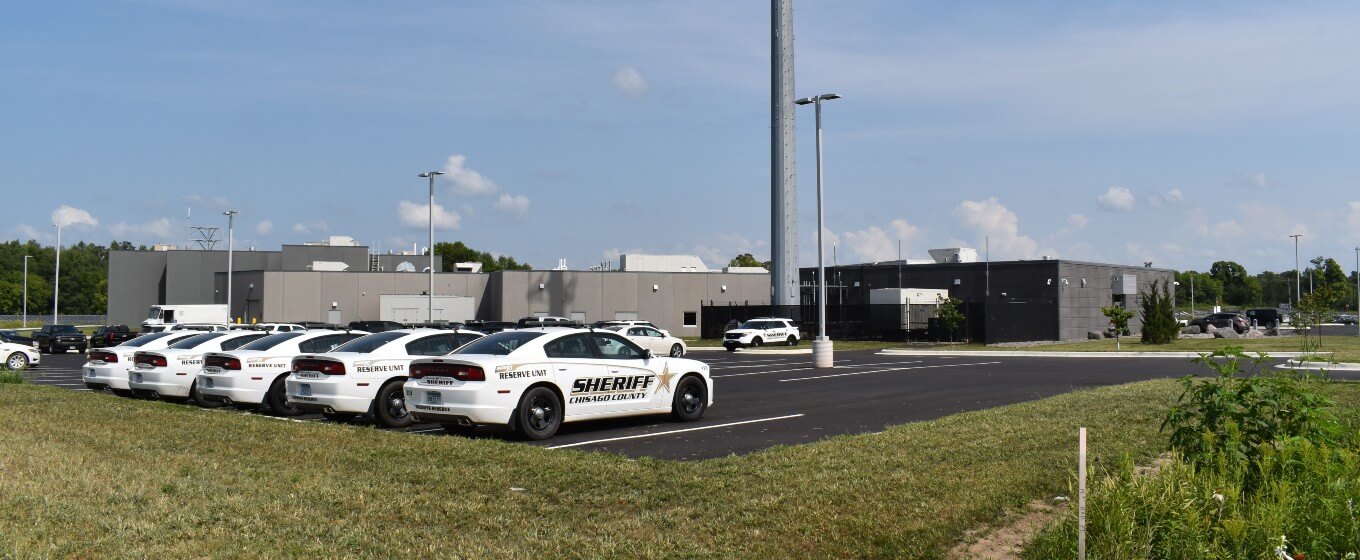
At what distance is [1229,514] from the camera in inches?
278

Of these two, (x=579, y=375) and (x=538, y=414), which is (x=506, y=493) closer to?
(x=538, y=414)

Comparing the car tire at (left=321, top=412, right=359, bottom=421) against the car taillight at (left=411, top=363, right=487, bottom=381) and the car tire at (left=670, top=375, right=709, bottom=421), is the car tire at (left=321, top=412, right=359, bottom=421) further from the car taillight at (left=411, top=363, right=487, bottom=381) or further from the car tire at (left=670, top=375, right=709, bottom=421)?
the car tire at (left=670, top=375, right=709, bottom=421)

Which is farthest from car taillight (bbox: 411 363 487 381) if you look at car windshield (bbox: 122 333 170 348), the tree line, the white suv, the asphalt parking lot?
the tree line

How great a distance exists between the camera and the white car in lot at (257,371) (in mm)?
17484

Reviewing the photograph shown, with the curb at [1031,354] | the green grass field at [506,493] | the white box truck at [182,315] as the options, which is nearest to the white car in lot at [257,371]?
the green grass field at [506,493]

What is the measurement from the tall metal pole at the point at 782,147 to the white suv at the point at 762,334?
434 cm

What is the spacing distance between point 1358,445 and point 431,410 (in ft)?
31.8

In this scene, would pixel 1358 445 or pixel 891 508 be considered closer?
pixel 891 508

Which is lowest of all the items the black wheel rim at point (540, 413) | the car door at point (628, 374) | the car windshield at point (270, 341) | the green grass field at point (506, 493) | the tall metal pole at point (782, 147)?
the green grass field at point (506, 493)

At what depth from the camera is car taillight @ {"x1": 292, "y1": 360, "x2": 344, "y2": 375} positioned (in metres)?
15.3

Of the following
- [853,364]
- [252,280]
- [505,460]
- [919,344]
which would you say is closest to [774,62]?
[919,344]

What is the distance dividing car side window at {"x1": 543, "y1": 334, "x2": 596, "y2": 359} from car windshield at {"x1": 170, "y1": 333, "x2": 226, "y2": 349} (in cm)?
932

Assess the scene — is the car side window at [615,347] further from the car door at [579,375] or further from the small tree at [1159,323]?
the small tree at [1159,323]

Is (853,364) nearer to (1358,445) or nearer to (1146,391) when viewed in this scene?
(1146,391)
